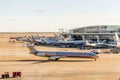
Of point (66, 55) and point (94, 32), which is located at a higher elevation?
point (94, 32)

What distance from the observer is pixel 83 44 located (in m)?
132

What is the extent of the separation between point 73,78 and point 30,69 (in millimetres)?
13923

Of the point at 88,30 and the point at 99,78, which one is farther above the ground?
the point at 88,30

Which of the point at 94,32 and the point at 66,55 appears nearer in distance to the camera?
the point at 66,55

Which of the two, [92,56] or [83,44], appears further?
[83,44]

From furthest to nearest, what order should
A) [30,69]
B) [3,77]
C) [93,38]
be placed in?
[93,38] → [30,69] → [3,77]

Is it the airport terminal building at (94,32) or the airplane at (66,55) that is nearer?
the airplane at (66,55)

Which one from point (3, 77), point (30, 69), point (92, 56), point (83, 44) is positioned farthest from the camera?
point (83, 44)

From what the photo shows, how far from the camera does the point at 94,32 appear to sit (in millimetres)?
163625

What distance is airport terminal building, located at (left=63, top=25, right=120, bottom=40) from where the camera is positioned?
153 meters

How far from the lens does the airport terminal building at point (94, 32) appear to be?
6029 inches

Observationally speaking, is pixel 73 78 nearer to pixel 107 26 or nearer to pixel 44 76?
pixel 44 76

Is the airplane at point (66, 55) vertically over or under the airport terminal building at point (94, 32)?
under

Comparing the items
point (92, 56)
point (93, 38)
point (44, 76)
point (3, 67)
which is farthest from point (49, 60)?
point (93, 38)
